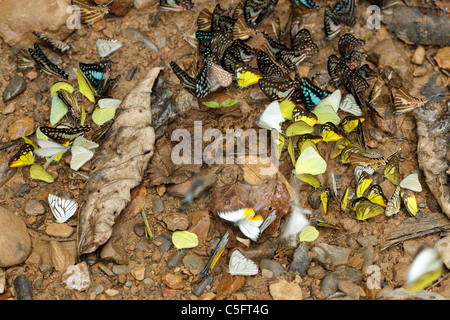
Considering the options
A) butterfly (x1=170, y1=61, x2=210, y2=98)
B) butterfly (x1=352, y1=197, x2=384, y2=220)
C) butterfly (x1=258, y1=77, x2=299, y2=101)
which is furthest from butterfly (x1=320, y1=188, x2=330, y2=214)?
butterfly (x1=170, y1=61, x2=210, y2=98)

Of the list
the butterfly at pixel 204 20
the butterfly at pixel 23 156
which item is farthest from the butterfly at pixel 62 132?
the butterfly at pixel 204 20

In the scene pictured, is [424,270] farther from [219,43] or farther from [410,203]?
[219,43]

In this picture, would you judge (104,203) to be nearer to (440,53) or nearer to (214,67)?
(214,67)

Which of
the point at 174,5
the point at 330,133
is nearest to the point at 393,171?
the point at 330,133

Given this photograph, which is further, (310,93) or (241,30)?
(241,30)
